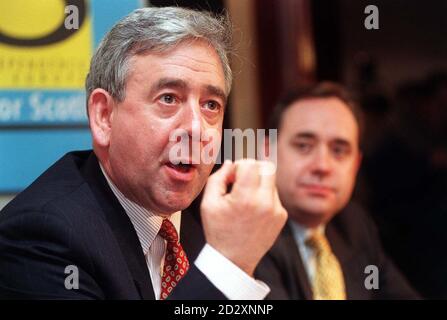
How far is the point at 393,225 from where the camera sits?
230 cm

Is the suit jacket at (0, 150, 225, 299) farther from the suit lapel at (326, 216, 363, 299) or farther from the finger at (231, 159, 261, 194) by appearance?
the suit lapel at (326, 216, 363, 299)

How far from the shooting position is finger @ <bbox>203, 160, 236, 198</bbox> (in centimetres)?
100

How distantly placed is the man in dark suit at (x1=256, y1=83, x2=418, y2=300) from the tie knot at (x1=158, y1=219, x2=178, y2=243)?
33cm

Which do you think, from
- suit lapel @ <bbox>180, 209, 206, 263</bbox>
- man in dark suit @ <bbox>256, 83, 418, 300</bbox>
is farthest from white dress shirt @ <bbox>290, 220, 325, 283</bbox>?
suit lapel @ <bbox>180, 209, 206, 263</bbox>

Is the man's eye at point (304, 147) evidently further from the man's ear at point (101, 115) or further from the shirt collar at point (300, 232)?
the man's ear at point (101, 115)

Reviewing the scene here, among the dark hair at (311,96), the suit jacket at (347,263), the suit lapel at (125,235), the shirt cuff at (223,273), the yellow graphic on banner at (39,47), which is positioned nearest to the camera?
the shirt cuff at (223,273)

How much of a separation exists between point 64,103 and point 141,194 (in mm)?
287

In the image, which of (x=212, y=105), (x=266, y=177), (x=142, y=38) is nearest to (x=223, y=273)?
(x=266, y=177)

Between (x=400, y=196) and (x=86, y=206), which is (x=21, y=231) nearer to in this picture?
(x=86, y=206)

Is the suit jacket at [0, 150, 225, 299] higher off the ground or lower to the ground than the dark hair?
lower

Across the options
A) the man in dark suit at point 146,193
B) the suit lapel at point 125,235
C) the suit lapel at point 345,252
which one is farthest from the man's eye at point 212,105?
the suit lapel at point 345,252

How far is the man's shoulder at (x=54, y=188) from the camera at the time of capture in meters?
1.08

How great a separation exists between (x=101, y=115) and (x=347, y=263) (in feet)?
2.23
